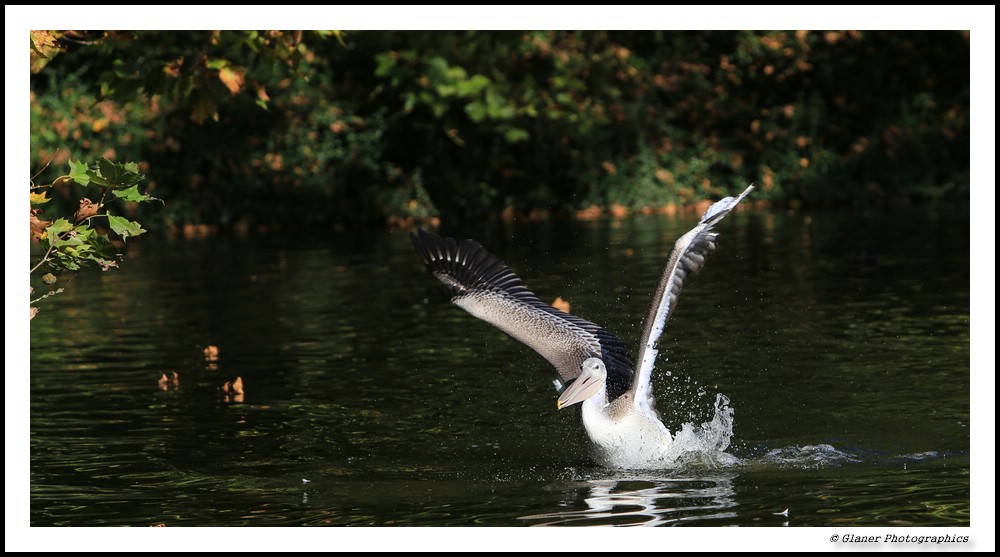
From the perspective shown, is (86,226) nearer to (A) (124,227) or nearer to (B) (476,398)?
(A) (124,227)

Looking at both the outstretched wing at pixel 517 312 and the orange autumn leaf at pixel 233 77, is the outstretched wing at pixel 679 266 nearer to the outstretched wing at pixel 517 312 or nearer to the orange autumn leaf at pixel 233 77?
the outstretched wing at pixel 517 312

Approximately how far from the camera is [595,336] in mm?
10750

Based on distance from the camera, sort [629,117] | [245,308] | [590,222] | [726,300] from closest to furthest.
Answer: [726,300]
[245,308]
[590,222]
[629,117]

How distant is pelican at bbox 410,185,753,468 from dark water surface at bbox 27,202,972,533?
241 millimetres

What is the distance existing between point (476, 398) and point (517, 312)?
170cm

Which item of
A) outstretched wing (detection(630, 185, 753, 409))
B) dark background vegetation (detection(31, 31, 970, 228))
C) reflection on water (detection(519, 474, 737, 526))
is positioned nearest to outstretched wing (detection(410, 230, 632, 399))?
reflection on water (detection(519, 474, 737, 526))

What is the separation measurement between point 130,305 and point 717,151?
1517cm

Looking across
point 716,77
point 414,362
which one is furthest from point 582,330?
point 716,77

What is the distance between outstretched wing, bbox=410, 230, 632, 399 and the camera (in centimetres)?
1054

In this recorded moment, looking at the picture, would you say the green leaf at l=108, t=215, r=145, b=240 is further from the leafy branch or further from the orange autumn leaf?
the orange autumn leaf

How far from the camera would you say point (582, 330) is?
1080cm

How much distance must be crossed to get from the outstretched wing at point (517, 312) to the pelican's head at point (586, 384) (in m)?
0.37

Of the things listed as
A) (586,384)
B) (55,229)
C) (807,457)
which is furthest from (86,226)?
(807,457)

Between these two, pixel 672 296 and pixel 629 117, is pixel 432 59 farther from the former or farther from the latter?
pixel 672 296
